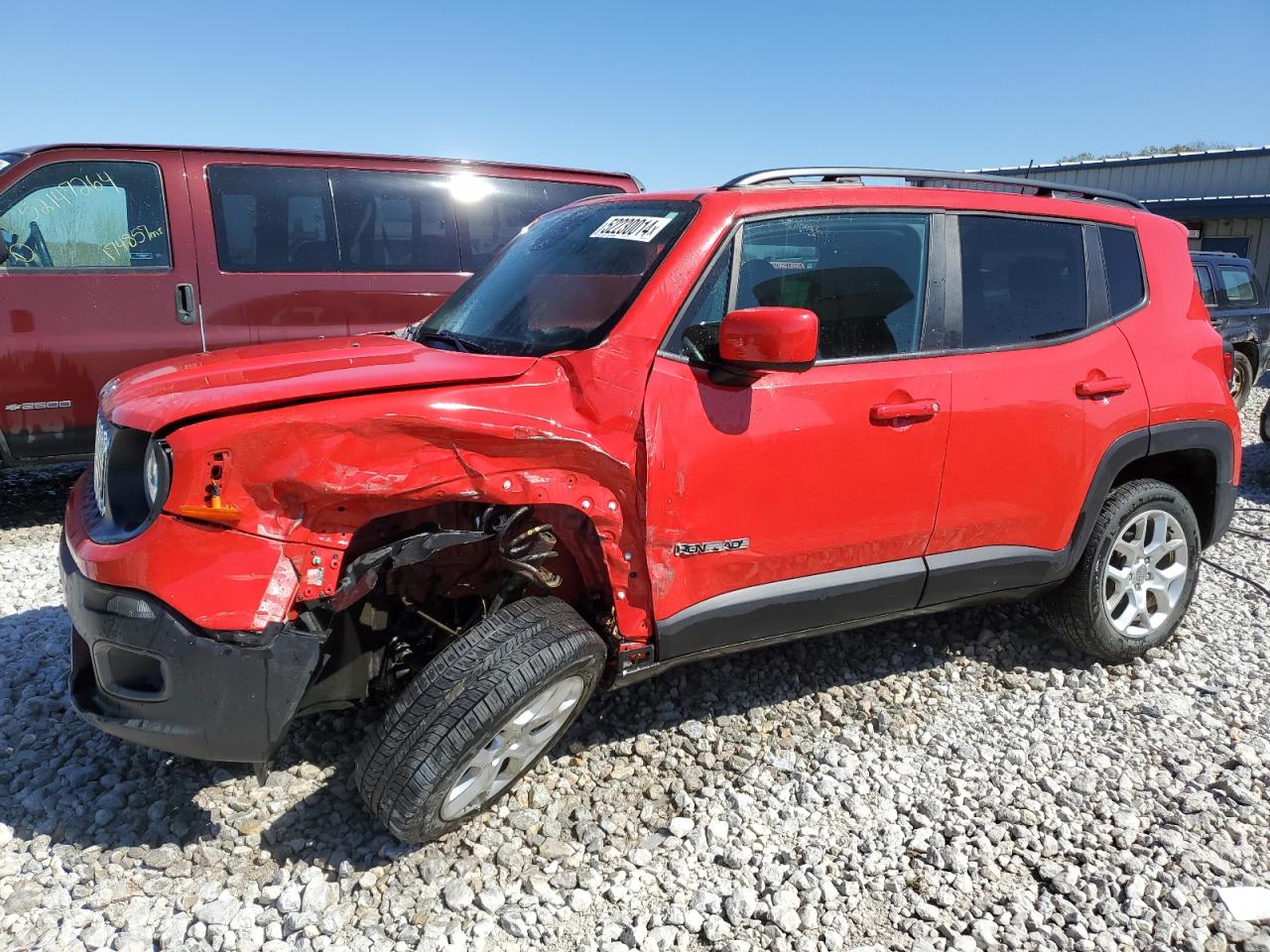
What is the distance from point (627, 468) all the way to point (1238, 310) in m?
10.8

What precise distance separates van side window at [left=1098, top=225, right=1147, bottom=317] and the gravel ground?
1.50m

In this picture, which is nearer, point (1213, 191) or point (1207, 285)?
point (1207, 285)

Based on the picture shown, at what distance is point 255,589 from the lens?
84.5 inches

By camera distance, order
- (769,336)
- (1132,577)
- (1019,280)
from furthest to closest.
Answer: (1132,577), (1019,280), (769,336)

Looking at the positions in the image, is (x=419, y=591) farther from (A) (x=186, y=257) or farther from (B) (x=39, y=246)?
(B) (x=39, y=246)

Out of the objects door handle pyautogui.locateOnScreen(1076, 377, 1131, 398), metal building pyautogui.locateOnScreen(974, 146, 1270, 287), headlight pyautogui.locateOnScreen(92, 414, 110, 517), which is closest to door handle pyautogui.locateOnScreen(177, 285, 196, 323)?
headlight pyautogui.locateOnScreen(92, 414, 110, 517)

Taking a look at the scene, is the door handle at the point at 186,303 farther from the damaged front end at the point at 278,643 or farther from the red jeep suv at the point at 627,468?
the damaged front end at the point at 278,643

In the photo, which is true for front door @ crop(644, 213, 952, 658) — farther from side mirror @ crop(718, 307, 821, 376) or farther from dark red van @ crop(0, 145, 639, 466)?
dark red van @ crop(0, 145, 639, 466)

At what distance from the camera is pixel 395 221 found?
5.95 m

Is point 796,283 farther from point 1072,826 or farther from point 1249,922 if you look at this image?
point 1249,922

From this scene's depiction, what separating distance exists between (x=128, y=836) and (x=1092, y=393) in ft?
11.5

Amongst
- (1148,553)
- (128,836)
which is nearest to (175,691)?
(128,836)

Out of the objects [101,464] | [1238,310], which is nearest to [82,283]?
[101,464]

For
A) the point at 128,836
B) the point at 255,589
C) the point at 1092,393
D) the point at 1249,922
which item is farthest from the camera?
the point at 1092,393
